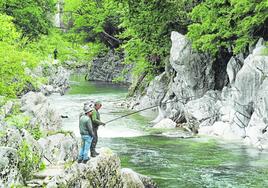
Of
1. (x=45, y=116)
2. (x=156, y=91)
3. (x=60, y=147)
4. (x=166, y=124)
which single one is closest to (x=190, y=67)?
(x=166, y=124)

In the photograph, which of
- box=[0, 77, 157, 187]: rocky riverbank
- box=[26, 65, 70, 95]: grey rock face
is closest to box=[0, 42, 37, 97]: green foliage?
box=[0, 77, 157, 187]: rocky riverbank

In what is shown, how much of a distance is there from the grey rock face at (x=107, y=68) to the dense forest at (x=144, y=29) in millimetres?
1933

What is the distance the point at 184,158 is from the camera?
64.8ft

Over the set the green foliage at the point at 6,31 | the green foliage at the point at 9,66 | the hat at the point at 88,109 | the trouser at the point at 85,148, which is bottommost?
the trouser at the point at 85,148

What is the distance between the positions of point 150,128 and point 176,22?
9.90 meters

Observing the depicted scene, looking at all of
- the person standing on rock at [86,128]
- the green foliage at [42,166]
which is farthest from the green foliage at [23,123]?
the person standing on rock at [86,128]

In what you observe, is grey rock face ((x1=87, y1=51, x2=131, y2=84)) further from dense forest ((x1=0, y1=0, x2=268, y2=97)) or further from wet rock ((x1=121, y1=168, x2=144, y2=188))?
wet rock ((x1=121, y1=168, x2=144, y2=188))

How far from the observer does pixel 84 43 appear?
6994 cm

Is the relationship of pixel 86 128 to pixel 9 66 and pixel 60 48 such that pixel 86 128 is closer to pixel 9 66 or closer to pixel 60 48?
pixel 9 66

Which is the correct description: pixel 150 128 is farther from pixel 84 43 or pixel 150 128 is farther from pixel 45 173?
pixel 84 43

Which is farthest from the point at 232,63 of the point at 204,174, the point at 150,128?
the point at 204,174

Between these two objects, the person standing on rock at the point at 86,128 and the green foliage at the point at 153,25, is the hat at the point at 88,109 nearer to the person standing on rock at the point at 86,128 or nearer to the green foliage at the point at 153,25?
the person standing on rock at the point at 86,128

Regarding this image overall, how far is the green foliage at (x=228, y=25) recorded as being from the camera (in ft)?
79.2

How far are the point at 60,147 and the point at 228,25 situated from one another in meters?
13.9
